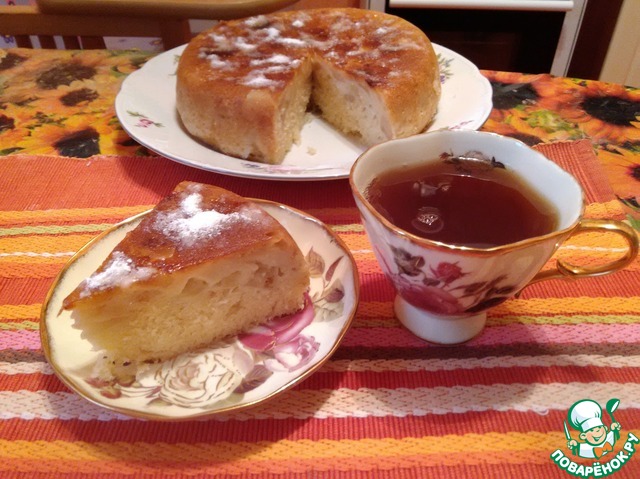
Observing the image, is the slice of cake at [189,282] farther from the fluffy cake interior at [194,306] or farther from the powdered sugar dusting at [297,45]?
the powdered sugar dusting at [297,45]

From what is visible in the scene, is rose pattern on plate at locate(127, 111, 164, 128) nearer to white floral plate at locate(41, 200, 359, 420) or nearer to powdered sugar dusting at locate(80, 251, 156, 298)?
white floral plate at locate(41, 200, 359, 420)

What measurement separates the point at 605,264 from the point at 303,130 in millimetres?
1006

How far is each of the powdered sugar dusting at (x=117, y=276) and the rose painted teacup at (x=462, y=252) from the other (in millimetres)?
353

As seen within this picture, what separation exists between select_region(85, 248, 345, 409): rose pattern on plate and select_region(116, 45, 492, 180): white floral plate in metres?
0.38

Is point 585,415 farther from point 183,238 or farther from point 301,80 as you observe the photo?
point 301,80

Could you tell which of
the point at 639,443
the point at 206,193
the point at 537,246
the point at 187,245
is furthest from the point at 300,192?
the point at 639,443

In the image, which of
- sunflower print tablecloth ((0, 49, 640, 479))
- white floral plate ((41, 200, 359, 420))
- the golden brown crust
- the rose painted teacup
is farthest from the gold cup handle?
the golden brown crust

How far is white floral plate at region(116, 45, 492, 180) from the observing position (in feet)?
4.05

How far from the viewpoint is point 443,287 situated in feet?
2.44

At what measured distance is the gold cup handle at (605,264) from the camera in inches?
28.7

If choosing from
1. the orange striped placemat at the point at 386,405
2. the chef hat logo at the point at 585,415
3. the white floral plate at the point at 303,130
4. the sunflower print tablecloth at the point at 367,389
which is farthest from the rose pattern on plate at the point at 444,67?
the chef hat logo at the point at 585,415

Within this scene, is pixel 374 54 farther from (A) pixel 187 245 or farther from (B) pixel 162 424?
(B) pixel 162 424

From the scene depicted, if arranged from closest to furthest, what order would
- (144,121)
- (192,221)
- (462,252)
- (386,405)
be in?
(462,252) < (386,405) < (192,221) < (144,121)

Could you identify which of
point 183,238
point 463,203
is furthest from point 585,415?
point 183,238
